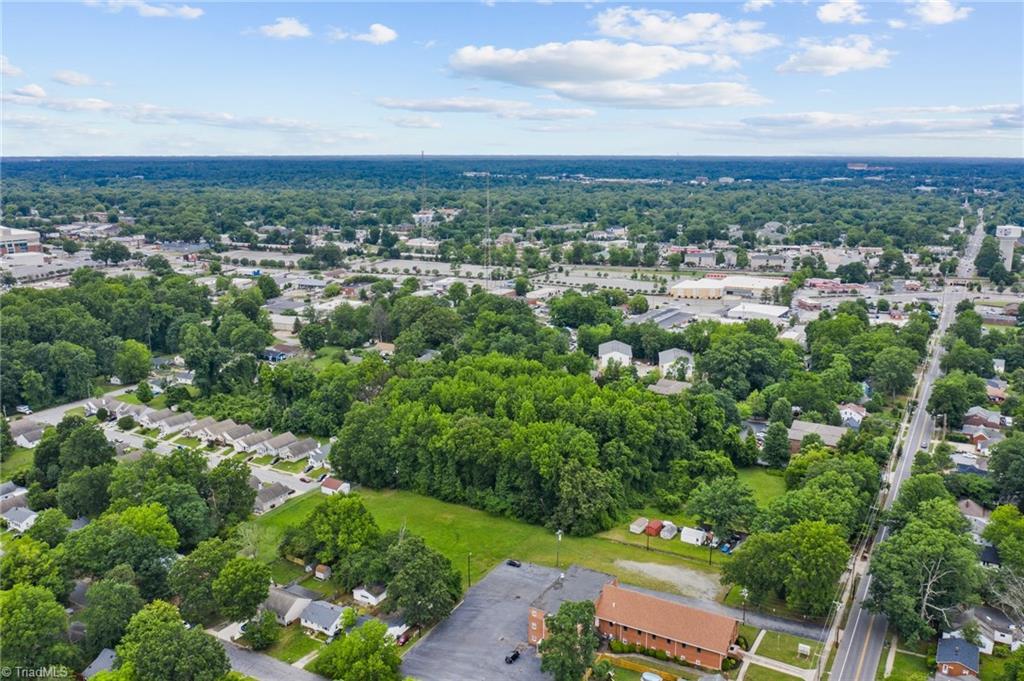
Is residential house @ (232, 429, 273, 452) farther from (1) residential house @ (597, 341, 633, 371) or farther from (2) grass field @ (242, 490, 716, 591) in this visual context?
(1) residential house @ (597, 341, 633, 371)

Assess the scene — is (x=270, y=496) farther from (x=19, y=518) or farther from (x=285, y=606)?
(x=19, y=518)

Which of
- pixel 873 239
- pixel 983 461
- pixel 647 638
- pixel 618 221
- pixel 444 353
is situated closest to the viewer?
pixel 647 638

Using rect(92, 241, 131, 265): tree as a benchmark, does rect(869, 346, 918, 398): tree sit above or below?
below

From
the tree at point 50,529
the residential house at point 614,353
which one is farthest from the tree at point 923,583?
the residential house at point 614,353

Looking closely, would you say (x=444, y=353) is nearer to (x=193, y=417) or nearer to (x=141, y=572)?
(x=193, y=417)

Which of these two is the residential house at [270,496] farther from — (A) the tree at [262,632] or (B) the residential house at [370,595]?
(A) the tree at [262,632]

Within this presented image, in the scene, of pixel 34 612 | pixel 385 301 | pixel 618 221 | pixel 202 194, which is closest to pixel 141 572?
pixel 34 612

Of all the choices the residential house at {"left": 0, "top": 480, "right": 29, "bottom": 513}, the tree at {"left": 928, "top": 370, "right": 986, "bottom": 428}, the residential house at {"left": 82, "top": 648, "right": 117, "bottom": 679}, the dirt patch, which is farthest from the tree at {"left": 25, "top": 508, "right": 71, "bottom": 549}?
the tree at {"left": 928, "top": 370, "right": 986, "bottom": 428}
